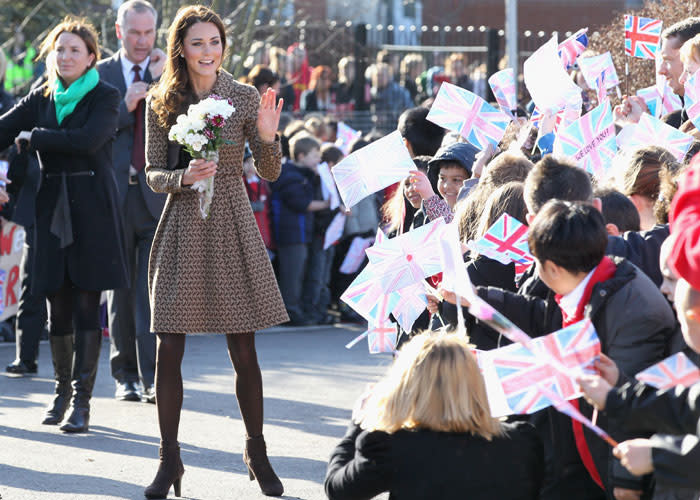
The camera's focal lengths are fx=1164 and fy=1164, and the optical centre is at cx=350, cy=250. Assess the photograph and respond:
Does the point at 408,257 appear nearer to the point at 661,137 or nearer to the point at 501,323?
the point at 501,323

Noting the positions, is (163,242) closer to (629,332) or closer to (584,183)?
(584,183)

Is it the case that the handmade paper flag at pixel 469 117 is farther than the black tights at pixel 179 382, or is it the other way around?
the handmade paper flag at pixel 469 117

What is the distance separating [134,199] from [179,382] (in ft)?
7.09

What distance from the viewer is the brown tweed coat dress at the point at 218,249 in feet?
16.6

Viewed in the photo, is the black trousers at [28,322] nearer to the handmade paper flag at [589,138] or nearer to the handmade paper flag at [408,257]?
the handmade paper flag at [589,138]

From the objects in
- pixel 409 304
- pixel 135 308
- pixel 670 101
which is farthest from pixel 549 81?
pixel 135 308

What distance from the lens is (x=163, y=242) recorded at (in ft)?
16.8

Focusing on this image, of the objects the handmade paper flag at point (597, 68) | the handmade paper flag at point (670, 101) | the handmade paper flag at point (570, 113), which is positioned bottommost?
the handmade paper flag at point (570, 113)

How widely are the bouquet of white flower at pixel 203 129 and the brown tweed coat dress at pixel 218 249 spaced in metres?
0.13

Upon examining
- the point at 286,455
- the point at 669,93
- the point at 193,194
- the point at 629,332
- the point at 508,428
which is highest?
the point at 669,93

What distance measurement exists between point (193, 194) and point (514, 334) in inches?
93.2

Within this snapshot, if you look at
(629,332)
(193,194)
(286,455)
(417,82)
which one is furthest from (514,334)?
(417,82)

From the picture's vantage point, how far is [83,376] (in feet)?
20.7

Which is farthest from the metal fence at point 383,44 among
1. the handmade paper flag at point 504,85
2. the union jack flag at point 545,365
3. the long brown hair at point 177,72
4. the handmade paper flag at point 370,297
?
the union jack flag at point 545,365
